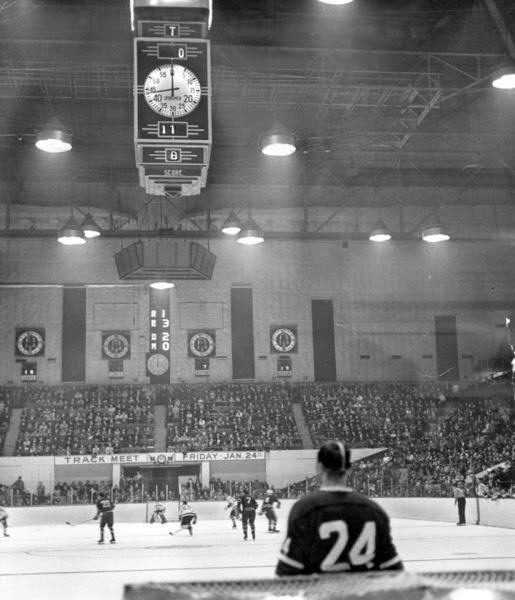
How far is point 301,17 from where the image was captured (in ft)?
55.5

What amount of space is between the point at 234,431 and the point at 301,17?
22.4m

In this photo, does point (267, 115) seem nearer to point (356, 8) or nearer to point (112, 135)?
point (112, 135)


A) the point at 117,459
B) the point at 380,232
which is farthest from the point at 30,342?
the point at 380,232

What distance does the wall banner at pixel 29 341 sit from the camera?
37.3m

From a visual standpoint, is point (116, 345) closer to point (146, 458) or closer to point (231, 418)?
point (146, 458)

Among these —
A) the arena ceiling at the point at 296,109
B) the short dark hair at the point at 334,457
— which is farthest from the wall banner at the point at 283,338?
the short dark hair at the point at 334,457

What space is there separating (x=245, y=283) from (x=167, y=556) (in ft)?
77.3

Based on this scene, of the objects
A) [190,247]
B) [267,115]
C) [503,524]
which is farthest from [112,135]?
[503,524]

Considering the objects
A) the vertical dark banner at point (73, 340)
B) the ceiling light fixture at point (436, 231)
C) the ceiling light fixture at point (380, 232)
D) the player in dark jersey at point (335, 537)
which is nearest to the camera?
the player in dark jersey at point (335, 537)

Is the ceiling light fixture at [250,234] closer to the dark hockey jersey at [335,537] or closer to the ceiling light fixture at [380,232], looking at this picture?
the ceiling light fixture at [380,232]

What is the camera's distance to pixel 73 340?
37.8 m

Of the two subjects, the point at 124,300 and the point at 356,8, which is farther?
the point at 124,300

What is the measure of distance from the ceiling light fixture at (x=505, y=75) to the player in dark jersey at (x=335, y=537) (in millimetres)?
12692

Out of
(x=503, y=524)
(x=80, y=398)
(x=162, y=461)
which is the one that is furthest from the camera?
(x=80, y=398)
